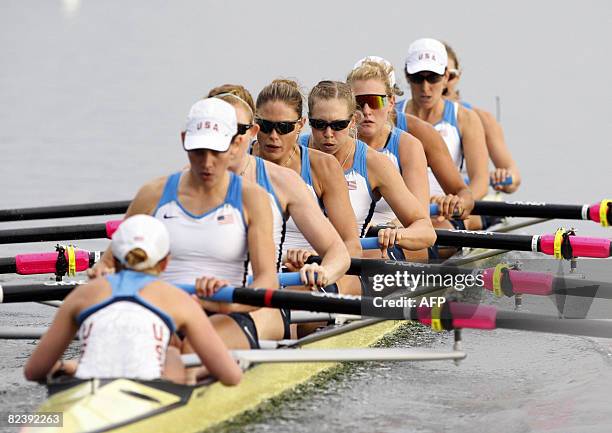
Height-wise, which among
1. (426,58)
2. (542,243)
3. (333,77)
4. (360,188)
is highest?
(333,77)

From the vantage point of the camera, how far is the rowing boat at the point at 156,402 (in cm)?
539

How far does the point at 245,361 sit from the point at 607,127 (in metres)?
15.3

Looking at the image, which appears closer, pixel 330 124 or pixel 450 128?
pixel 330 124

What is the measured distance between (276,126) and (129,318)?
2.38 m

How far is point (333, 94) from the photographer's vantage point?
8023 millimetres

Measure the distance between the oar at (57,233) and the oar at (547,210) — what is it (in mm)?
2378

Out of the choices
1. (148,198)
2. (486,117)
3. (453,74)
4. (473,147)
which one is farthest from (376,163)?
(486,117)

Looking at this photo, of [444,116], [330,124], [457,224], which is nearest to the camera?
[330,124]

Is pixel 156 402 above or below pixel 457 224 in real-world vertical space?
below

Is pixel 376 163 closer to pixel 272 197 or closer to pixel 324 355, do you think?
pixel 272 197

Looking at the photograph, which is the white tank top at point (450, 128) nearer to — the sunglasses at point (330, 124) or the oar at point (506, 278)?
the sunglasses at point (330, 124)

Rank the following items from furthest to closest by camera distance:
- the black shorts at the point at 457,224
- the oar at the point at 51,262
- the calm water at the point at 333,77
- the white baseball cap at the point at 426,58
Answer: the black shorts at the point at 457,224 < the white baseball cap at the point at 426,58 < the oar at the point at 51,262 < the calm water at the point at 333,77

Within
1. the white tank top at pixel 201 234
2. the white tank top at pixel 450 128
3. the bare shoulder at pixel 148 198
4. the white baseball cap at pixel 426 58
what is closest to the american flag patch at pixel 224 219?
the white tank top at pixel 201 234

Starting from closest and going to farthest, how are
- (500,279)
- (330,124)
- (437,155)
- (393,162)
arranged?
(500,279), (330,124), (393,162), (437,155)
